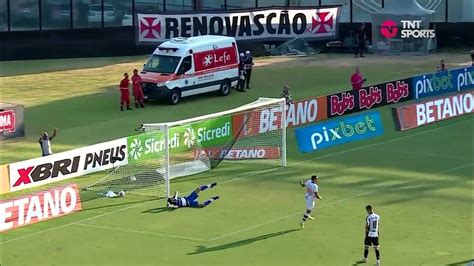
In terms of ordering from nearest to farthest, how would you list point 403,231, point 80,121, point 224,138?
point 403,231
point 224,138
point 80,121

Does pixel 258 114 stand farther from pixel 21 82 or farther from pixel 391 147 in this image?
pixel 21 82

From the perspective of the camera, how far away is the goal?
3008cm

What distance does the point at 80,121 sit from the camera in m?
40.3

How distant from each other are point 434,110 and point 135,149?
13.6 m

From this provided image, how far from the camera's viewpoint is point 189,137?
3150 centimetres

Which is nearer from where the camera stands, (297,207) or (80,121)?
(297,207)

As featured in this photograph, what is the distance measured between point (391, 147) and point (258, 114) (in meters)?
4.61

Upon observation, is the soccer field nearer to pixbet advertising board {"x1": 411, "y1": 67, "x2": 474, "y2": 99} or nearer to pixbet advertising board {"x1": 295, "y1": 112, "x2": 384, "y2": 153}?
pixbet advertising board {"x1": 295, "y1": 112, "x2": 384, "y2": 153}

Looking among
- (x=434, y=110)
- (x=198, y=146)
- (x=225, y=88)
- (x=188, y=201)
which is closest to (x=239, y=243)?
(x=188, y=201)

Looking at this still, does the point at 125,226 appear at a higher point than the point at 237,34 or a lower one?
lower

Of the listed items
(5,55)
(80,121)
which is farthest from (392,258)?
(5,55)

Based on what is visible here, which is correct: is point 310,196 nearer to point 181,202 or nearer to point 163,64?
point 181,202

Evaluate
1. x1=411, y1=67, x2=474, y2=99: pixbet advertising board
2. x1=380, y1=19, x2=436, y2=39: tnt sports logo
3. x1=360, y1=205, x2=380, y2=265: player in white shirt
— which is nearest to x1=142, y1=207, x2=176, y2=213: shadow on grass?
x1=360, y1=205, x2=380, y2=265: player in white shirt

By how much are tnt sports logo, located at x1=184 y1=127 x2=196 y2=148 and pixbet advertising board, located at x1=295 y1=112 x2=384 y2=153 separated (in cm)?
383
